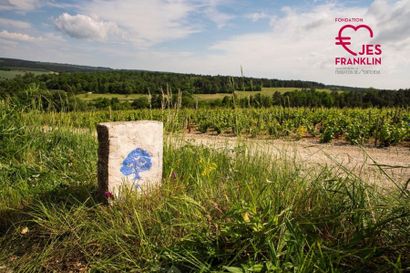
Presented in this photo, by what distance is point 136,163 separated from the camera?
291 centimetres

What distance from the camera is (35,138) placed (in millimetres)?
4836

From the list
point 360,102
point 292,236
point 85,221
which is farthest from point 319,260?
point 360,102

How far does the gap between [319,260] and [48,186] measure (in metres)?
2.74

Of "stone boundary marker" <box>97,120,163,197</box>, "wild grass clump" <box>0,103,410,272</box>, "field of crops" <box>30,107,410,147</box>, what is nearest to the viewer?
"wild grass clump" <box>0,103,410,272</box>

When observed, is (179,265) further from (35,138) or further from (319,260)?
(35,138)

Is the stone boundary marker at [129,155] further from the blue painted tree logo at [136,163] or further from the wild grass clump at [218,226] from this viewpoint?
the wild grass clump at [218,226]

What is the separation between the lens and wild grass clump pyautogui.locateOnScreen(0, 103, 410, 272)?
164 centimetres

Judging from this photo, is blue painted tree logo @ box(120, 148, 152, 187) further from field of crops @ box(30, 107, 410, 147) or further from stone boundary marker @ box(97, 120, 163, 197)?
field of crops @ box(30, 107, 410, 147)

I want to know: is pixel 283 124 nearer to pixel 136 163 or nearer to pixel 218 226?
pixel 136 163

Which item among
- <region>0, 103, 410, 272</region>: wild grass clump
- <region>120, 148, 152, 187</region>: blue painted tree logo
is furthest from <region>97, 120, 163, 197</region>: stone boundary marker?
<region>0, 103, 410, 272</region>: wild grass clump

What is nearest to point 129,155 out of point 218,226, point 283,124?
point 218,226

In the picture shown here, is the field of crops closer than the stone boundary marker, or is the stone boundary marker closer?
the stone boundary marker

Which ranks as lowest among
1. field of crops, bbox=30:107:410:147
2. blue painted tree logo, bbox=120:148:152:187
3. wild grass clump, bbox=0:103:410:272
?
wild grass clump, bbox=0:103:410:272

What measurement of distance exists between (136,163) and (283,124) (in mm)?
10171
